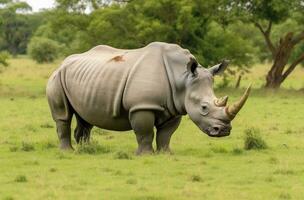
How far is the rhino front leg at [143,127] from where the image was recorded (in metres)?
12.7

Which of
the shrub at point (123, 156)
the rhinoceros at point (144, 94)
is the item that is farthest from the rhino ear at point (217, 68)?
the shrub at point (123, 156)

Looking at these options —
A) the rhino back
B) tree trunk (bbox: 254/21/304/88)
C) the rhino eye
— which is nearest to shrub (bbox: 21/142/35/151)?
the rhino back

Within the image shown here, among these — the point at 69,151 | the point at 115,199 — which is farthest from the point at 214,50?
the point at 115,199

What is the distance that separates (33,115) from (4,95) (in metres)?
9.16

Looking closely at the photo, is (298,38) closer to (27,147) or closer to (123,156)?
(27,147)

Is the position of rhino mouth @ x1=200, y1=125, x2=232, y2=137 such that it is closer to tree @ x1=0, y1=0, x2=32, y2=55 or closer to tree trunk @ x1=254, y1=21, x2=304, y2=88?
tree trunk @ x1=254, y1=21, x2=304, y2=88

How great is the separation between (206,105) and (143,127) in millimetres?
1178

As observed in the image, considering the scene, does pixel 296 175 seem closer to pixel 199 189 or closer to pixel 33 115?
pixel 199 189

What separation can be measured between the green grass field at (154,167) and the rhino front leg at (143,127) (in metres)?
0.31

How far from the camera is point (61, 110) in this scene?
14203mm

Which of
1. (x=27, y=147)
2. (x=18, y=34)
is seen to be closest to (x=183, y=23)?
(x=27, y=147)

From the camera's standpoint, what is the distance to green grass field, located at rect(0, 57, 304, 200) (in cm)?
959

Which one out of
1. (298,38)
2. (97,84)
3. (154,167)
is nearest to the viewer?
(154,167)

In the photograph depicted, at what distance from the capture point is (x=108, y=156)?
13.0 meters
